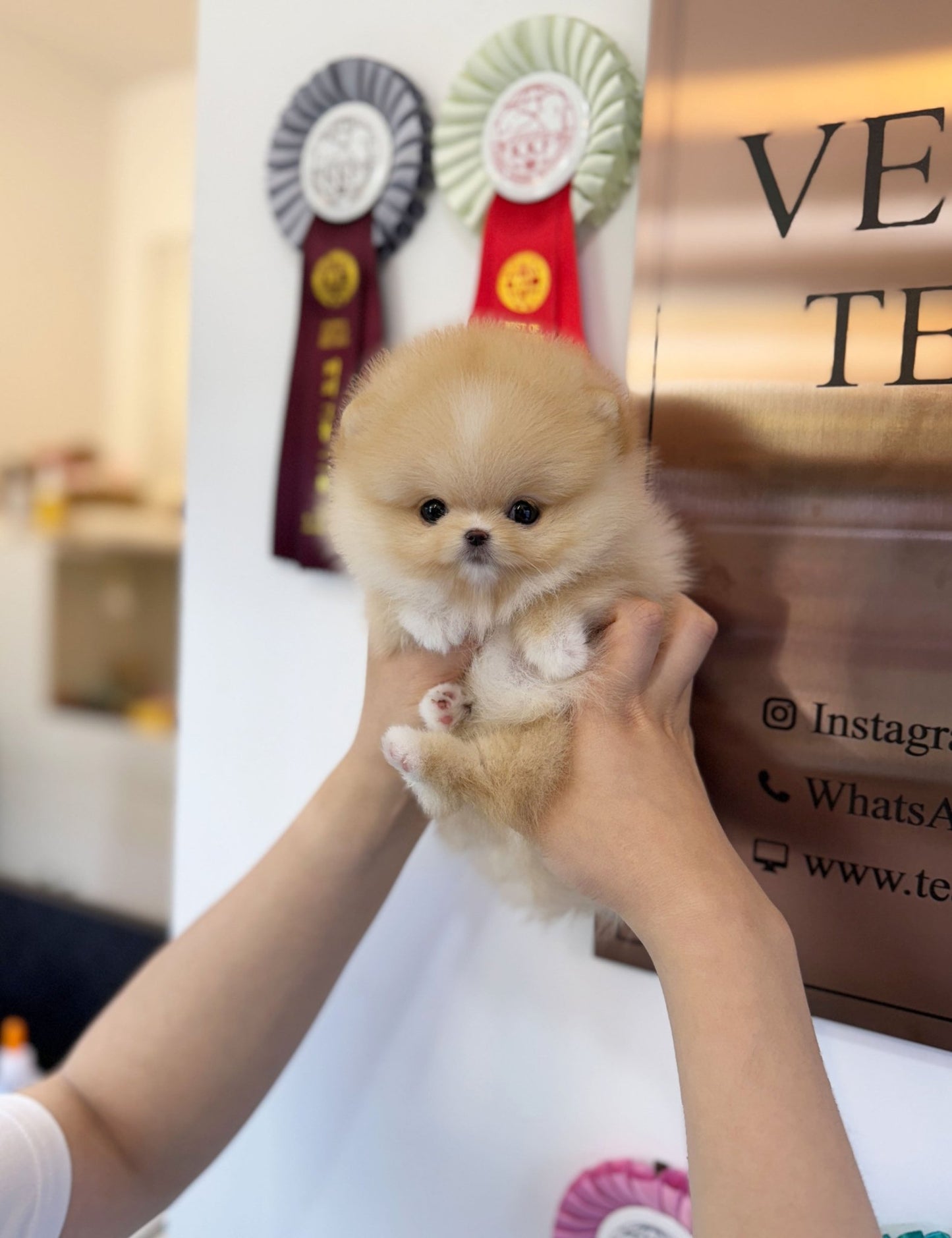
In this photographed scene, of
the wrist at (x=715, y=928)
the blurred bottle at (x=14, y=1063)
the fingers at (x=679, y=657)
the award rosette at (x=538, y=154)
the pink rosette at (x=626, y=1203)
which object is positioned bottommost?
the blurred bottle at (x=14, y=1063)

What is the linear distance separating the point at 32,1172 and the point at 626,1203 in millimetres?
546

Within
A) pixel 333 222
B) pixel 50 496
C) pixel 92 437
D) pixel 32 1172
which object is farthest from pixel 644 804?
pixel 92 437

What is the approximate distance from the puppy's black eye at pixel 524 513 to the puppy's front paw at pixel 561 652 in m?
0.09

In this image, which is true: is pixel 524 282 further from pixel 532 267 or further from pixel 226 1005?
pixel 226 1005

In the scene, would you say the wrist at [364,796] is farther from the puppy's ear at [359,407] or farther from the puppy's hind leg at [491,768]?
the puppy's ear at [359,407]

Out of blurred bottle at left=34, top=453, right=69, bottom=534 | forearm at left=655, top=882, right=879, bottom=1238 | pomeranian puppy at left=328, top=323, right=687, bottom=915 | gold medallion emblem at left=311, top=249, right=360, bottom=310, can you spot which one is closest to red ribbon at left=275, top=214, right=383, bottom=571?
gold medallion emblem at left=311, top=249, right=360, bottom=310

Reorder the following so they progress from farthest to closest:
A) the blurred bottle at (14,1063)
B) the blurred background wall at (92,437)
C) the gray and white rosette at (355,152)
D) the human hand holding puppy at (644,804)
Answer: the blurred background wall at (92,437), the blurred bottle at (14,1063), the gray and white rosette at (355,152), the human hand holding puppy at (644,804)

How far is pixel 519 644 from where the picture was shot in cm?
71

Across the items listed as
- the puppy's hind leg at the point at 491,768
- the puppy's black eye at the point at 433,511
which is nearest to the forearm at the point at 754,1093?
the puppy's hind leg at the point at 491,768

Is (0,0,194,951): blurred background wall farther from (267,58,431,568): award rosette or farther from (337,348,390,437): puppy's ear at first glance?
(337,348,390,437): puppy's ear

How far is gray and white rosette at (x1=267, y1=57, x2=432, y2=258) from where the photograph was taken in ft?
3.05

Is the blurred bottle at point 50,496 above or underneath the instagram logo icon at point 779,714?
above

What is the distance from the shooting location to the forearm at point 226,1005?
31.9 inches

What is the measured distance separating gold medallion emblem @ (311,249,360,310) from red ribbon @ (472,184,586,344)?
0.17 metres
